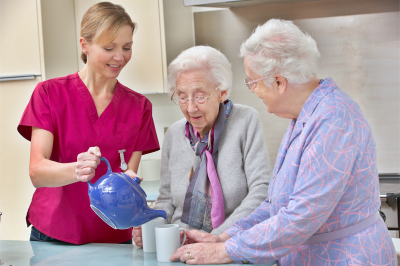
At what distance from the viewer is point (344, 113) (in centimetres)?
93

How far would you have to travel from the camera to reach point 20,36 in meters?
2.33

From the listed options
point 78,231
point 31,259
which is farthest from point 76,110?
point 31,259

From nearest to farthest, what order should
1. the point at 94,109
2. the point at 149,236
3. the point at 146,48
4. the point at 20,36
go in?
the point at 149,236
the point at 94,109
the point at 20,36
the point at 146,48

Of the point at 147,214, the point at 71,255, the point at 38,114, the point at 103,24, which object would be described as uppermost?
the point at 103,24

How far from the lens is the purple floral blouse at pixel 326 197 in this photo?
898mm

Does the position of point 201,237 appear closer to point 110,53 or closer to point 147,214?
point 147,214

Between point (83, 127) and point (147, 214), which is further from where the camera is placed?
point (83, 127)

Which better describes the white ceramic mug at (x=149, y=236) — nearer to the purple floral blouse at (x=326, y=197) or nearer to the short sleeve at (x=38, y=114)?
the purple floral blouse at (x=326, y=197)

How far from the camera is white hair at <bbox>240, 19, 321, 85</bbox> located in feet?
3.33

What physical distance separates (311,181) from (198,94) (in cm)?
58

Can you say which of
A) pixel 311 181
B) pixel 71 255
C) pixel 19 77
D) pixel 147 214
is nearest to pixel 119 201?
pixel 147 214

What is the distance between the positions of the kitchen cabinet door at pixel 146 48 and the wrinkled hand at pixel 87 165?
1.51 m

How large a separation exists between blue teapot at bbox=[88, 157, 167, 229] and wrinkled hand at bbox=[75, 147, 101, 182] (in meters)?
0.09

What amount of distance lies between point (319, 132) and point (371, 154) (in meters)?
0.15
